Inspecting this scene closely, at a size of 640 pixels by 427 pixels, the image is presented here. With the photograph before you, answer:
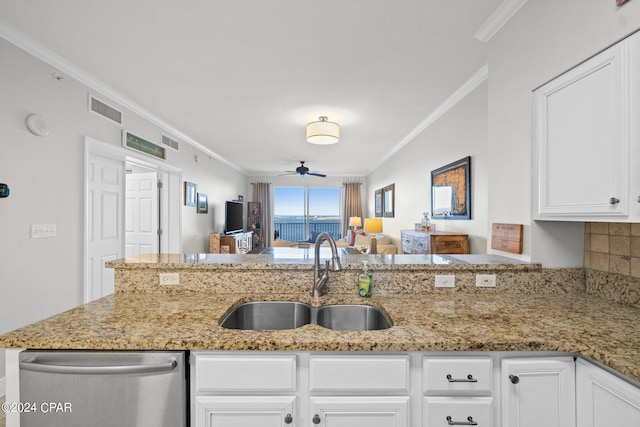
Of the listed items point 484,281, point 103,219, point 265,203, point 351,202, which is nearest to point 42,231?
point 103,219

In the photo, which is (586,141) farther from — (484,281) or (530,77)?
(484,281)

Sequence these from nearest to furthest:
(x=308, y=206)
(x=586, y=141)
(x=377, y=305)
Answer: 1. (x=586, y=141)
2. (x=377, y=305)
3. (x=308, y=206)

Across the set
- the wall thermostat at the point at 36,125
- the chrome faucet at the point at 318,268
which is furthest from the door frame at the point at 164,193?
the chrome faucet at the point at 318,268

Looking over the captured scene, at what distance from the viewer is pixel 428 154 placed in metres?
4.06

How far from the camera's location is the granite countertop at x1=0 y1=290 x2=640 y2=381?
1.03 meters

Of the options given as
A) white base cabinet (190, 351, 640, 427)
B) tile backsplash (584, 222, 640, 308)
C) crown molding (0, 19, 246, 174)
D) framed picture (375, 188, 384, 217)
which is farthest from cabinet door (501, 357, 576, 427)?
framed picture (375, 188, 384, 217)

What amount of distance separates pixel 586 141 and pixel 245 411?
66.9 inches

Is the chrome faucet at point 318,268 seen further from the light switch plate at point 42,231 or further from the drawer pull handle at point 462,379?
the light switch plate at point 42,231

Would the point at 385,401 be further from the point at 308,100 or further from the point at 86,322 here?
the point at 308,100

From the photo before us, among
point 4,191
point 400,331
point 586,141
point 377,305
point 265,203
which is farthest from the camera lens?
point 265,203

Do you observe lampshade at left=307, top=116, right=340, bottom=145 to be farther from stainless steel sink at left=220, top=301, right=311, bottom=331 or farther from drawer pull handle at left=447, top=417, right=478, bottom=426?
drawer pull handle at left=447, top=417, right=478, bottom=426

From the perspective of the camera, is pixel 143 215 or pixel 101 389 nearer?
pixel 101 389

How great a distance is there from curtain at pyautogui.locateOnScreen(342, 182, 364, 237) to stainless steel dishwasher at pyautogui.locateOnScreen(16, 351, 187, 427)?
7.97 m

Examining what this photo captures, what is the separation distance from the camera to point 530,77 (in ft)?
5.47
